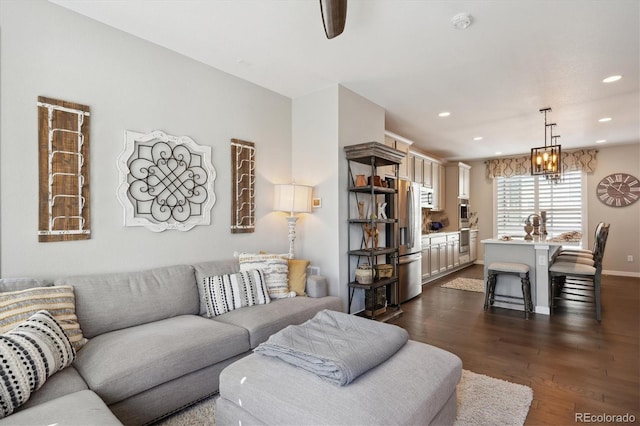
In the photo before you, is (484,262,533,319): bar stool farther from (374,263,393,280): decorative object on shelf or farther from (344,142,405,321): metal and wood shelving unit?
(374,263,393,280): decorative object on shelf

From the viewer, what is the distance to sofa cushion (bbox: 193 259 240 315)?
2816 mm

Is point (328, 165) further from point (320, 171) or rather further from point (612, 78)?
point (612, 78)

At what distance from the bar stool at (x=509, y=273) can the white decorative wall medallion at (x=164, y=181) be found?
3.47m

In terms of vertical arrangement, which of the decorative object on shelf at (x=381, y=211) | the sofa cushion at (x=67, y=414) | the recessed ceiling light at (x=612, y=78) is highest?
the recessed ceiling light at (x=612, y=78)

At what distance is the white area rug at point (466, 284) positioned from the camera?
5.57 metres

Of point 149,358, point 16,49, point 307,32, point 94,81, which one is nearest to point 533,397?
point 149,358

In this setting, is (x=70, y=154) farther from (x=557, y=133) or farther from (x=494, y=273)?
(x=557, y=133)

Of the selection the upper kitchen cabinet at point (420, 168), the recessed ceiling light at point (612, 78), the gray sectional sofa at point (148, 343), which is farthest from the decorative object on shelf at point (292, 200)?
the recessed ceiling light at point (612, 78)

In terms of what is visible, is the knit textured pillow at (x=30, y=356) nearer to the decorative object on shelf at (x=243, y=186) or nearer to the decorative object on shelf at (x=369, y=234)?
the decorative object on shelf at (x=243, y=186)

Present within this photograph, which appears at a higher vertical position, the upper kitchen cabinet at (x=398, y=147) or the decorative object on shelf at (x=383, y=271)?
the upper kitchen cabinet at (x=398, y=147)

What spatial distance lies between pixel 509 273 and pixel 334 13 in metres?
3.75

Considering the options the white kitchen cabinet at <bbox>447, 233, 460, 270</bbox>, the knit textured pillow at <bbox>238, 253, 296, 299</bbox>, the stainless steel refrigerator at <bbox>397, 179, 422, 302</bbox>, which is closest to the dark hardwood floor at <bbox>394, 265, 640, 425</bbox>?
the stainless steel refrigerator at <bbox>397, 179, 422, 302</bbox>

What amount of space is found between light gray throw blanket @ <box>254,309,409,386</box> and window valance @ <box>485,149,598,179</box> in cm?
726

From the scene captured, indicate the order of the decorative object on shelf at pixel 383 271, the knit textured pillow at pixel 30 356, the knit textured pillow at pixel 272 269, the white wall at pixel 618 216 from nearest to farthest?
the knit textured pillow at pixel 30 356 < the knit textured pillow at pixel 272 269 < the decorative object on shelf at pixel 383 271 < the white wall at pixel 618 216
